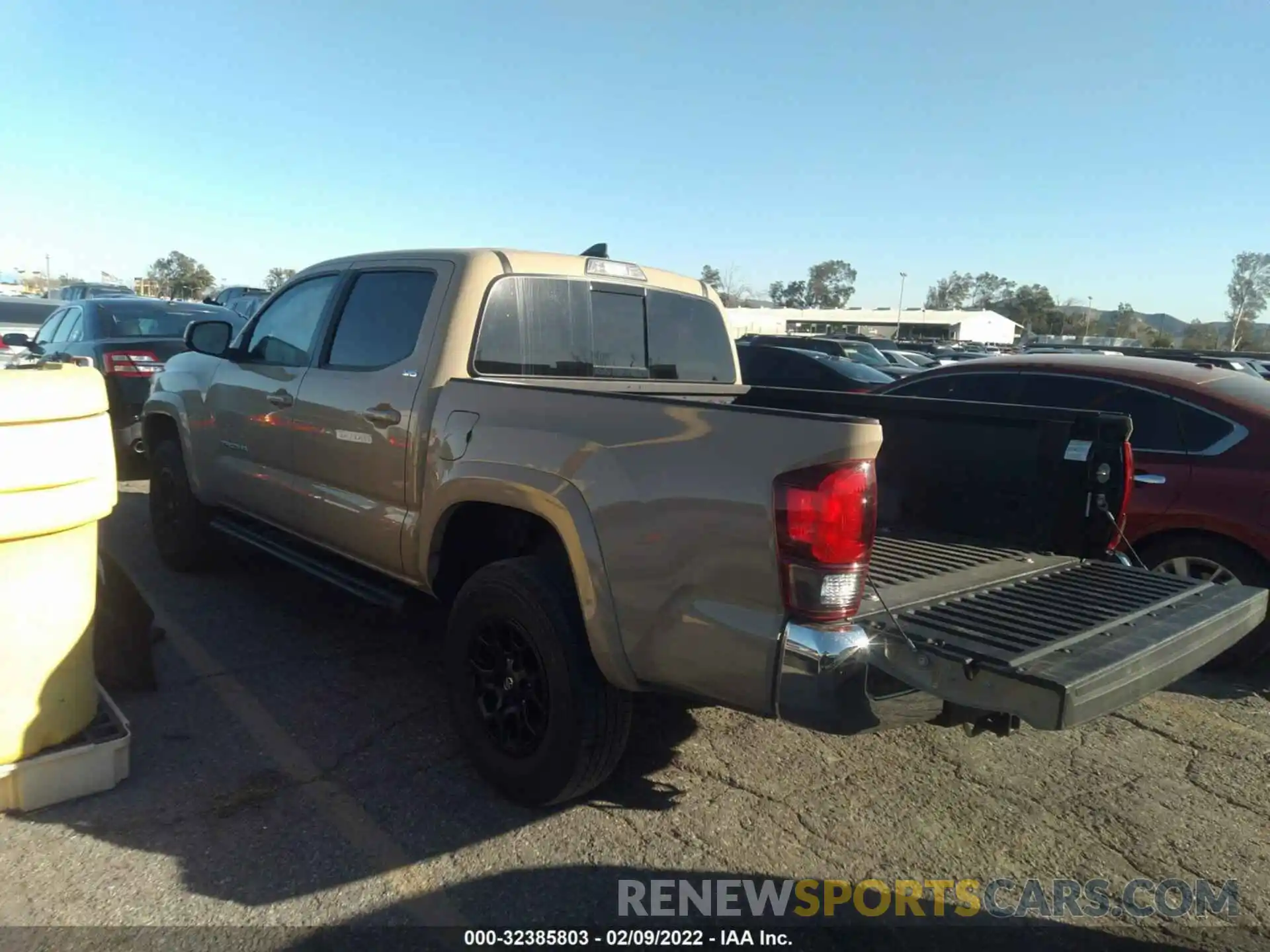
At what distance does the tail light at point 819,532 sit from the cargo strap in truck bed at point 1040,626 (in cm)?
21

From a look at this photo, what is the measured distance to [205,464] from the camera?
562 centimetres

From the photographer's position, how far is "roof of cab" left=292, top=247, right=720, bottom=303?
4.05 meters

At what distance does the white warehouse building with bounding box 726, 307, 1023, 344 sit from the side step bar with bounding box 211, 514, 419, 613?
A: 71.6 meters

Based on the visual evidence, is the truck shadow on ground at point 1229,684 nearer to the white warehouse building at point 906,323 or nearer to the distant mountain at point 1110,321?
the white warehouse building at point 906,323

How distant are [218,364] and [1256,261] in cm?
10847

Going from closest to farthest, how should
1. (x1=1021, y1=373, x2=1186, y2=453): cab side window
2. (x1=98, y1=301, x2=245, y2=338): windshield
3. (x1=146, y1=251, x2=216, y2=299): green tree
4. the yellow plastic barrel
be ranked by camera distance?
the yellow plastic barrel, (x1=1021, y1=373, x2=1186, y2=453): cab side window, (x1=98, y1=301, x2=245, y2=338): windshield, (x1=146, y1=251, x2=216, y2=299): green tree

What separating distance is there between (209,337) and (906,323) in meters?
87.4

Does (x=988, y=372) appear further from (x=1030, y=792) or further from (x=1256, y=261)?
(x=1256, y=261)

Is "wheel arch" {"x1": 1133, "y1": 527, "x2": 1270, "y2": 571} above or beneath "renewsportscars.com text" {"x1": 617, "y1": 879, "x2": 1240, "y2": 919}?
above

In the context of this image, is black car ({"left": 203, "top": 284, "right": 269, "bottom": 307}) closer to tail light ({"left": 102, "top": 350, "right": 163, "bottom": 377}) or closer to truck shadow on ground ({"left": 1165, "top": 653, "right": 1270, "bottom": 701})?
tail light ({"left": 102, "top": 350, "right": 163, "bottom": 377})

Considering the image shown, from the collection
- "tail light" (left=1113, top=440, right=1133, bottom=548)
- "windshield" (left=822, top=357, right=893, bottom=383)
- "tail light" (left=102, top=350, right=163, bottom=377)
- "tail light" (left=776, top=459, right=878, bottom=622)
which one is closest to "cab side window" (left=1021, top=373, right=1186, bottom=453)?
"tail light" (left=1113, top=440, right=1133, bottom=548)

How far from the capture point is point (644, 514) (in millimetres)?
2881

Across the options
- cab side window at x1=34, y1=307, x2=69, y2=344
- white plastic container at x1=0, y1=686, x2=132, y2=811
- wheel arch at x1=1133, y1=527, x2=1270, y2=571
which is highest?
cab side window at x1=34, y1=307, x2=69, y2=344

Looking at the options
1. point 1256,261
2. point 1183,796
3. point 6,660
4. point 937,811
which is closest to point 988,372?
point 1183,796
